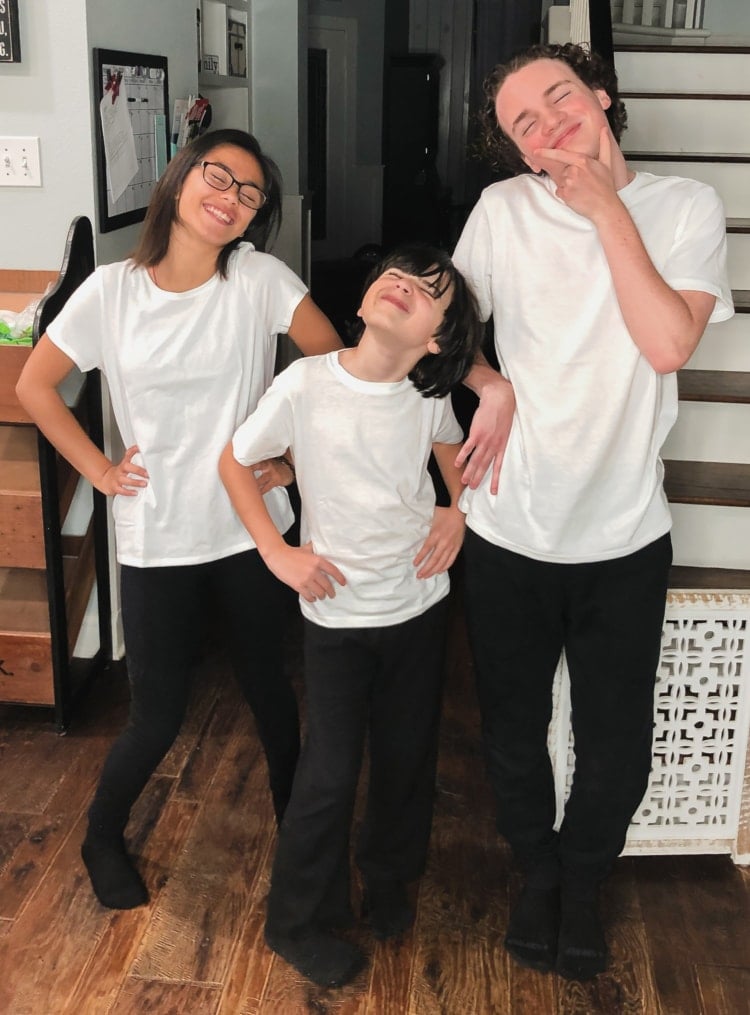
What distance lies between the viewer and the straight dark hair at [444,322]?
5.24 ft

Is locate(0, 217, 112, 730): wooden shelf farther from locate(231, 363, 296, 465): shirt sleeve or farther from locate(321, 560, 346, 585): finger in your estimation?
locate(321, 560, 346, 585): finger

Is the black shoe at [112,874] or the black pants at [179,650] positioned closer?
the black pants at [179,650]

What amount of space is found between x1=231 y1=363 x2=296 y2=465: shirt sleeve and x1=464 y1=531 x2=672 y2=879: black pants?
34cm

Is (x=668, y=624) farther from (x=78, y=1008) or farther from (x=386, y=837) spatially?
(x=78, y=1008)

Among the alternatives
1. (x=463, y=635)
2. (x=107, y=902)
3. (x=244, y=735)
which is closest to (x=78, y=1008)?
(x=107, y=902)

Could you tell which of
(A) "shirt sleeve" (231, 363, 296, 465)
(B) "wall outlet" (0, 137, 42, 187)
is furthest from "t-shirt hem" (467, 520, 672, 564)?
(B) "wall outlet" (0, 137, 42, 187)

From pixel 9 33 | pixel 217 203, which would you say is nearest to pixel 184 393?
pixel 217 203

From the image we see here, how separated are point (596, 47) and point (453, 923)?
1.73 m

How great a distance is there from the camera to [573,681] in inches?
70.5

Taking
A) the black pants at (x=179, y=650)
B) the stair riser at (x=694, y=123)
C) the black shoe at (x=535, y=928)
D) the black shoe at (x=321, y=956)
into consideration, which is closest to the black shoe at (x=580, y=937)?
the black shoe at (x=535, y=928)

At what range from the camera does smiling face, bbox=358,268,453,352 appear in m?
1.57

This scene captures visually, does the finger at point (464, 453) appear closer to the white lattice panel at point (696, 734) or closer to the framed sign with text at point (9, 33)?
the white lattice panel at point (696, 734)

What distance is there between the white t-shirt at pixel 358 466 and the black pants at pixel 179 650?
0.20 m

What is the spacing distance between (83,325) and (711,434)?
1.35 m
